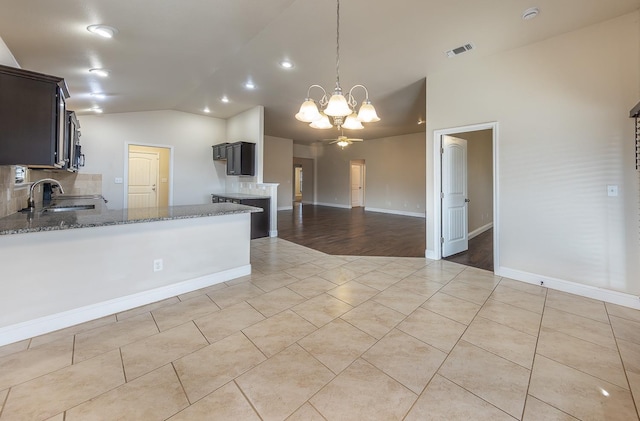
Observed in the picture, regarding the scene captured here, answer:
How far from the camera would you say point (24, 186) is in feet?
10.2

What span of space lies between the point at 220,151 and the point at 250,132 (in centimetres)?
104

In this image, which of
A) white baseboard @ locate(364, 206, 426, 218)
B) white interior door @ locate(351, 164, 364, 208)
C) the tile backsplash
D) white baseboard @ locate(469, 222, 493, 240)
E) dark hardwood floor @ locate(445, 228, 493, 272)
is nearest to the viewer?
the tile backsplash

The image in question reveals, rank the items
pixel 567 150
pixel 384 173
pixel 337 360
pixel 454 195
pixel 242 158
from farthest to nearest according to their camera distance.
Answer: pixel 384 173 < pixel 242 158 < pixel 454 195 < pixel 567 150 < pixel 337 360

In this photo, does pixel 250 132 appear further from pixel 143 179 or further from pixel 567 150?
pixel 567 150

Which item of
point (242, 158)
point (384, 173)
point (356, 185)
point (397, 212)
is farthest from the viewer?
point (356, 185)

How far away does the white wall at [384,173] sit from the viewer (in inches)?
367

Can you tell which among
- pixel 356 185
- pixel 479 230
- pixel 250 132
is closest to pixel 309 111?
pixel 250 132

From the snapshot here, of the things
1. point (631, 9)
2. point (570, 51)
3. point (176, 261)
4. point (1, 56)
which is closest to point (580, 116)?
point (570, 51)

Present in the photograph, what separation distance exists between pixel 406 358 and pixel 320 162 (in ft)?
36.9

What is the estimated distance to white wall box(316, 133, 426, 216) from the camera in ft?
30.6

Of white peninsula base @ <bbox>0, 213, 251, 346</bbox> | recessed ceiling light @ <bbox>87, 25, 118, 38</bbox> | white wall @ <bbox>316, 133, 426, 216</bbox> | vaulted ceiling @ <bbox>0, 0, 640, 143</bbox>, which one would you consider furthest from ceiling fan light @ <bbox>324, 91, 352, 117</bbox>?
white wall @ <bbox>316, 133, 426, 216</bbox>

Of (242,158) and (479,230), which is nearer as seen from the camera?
(242,158)

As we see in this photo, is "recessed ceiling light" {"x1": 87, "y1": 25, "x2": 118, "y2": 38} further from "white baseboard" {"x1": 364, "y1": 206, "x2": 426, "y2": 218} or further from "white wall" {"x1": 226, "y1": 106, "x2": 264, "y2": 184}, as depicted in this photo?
"white baseboard" {"x1": 364, "y1": 206, "x2": 426, "y2": 218}

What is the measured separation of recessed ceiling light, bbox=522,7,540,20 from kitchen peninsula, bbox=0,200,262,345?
345cm
